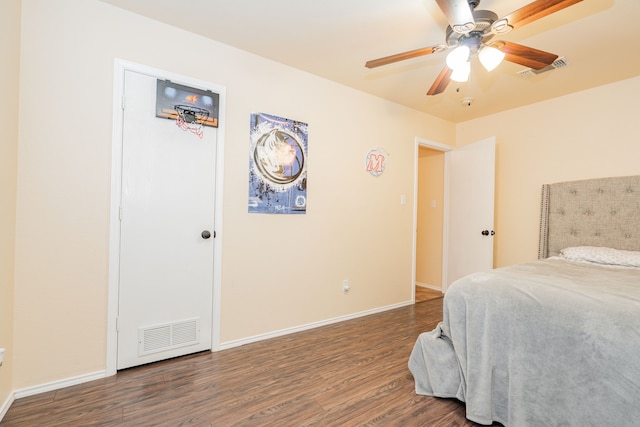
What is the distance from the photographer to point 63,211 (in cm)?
177

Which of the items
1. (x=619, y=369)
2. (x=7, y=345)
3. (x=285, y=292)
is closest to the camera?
(x=619, y=369)

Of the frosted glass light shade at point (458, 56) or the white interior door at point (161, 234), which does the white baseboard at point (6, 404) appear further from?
the frosted glass light shade at point (458, 56)

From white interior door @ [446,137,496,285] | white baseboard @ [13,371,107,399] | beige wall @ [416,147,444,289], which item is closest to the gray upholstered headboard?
white interior door @ [446,137,496,285]

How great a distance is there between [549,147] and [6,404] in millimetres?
4853

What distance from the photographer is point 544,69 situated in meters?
2.52

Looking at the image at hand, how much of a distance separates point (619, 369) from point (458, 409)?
2.56 feet

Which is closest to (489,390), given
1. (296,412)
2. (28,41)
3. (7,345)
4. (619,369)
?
(619,369)

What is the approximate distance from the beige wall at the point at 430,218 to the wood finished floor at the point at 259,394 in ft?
7.08

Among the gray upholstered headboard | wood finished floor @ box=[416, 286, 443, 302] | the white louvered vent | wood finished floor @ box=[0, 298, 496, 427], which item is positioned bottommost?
wood finished floor @ box=[0, 298, 496, 427]

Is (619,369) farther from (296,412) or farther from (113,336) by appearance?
(113,336)

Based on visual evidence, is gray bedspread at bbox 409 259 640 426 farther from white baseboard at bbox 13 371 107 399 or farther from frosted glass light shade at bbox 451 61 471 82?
white baseboard at bbox 13 371 107 399

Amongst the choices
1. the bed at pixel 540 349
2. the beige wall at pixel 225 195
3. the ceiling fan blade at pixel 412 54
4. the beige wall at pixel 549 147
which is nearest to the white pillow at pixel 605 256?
the bed at pixel 540 349

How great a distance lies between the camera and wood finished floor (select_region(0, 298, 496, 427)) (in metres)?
1.52

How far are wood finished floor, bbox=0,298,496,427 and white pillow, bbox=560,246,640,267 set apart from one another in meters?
1.64
